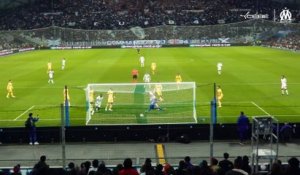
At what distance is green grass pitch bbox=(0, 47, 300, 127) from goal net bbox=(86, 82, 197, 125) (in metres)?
0.25

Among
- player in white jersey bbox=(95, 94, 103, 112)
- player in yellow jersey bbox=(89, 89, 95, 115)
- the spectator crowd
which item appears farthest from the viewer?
the spectator crowd

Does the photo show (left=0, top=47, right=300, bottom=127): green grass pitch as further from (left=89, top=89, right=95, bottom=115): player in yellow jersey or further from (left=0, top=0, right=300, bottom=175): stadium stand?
(left=0, top=0, right=300, bottom=175): stadium stand

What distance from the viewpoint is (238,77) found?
43.5 meters

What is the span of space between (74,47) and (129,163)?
77.9 meters

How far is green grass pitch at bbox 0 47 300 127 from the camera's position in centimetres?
2845

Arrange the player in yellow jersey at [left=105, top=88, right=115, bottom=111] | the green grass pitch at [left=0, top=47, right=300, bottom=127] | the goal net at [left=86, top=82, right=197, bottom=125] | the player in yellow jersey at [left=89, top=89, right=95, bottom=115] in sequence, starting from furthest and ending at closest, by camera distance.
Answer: the green grass pitch at [left=0, top=47, right=300, bottom=127]
the player in yellow jersey at [left=105, top=88, right=115, bottom=111]
the player in yellow jersey at [left=89, top=89, right=95, bottom=115]
the goal net at [left=86, top=82, right=197, bottom=125]

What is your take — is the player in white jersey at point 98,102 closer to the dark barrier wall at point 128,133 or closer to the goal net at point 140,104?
the goal net at point 140,104

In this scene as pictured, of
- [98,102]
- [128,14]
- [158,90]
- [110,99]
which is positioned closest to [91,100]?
[98,102]

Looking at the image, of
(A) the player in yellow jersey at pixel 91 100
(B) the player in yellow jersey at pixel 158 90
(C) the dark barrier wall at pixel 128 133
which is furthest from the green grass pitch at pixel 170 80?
(C) the dark barrier wall at pixel 128 133

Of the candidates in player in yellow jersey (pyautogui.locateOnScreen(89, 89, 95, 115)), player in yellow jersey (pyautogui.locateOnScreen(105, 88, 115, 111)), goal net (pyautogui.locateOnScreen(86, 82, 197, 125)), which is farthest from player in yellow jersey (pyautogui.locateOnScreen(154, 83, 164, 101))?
player in yellow jersey (pyautogui.locateOnScreen(89, 89, 95, 115))

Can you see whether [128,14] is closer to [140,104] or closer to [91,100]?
[140,104]

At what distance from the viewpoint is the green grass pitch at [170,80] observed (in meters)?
28.5

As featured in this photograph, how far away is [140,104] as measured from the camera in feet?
Result: 92.5

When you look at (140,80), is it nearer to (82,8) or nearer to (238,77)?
(238,77)
